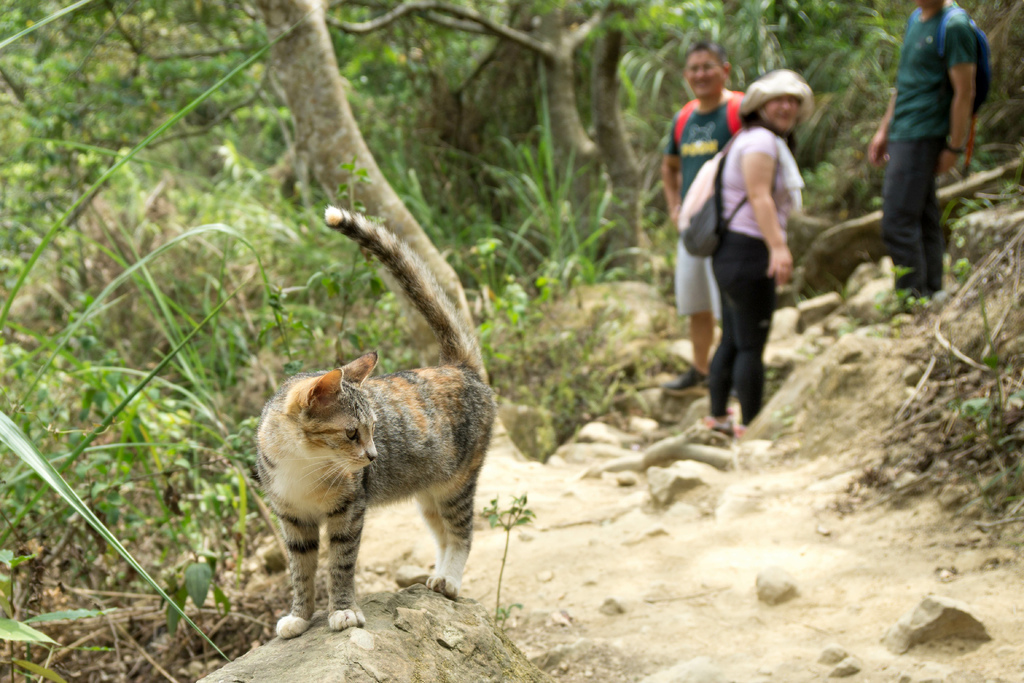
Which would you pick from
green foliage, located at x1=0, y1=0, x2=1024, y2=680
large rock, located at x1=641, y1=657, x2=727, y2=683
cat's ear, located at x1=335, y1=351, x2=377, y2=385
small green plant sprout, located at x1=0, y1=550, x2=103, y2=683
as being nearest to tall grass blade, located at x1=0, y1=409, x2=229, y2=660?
green foliage, located at x1=0, y1=0, x2=1024, y2=680

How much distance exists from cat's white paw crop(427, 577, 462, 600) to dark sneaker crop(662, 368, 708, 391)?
12.5 feet

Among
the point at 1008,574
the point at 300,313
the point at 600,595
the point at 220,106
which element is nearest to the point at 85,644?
the point at 600,595

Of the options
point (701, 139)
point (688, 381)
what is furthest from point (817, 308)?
point (701, 139)

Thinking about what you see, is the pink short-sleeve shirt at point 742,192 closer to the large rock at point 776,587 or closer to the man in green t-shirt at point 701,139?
the man in green t-shirt at point 701,139

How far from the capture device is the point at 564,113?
7.68m

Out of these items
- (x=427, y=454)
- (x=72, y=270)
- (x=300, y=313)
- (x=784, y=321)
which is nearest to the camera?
(x=427, y=454)

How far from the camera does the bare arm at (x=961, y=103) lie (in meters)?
4.55

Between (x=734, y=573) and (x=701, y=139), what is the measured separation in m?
3.09

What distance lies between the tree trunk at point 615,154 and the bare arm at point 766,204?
312 centimetres

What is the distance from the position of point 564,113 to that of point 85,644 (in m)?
6.32

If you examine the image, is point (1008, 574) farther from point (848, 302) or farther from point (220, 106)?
point (220, 106)

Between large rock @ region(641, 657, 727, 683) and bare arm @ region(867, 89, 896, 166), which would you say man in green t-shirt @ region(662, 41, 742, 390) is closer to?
bare arm @ region(867, 89, 896, 166)

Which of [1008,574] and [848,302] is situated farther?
[848,302]

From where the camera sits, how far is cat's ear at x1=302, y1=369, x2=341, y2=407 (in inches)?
83.2
